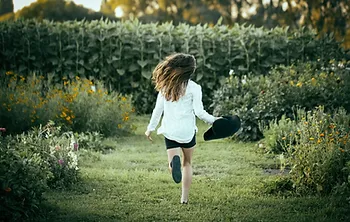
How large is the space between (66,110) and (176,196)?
4.54 m

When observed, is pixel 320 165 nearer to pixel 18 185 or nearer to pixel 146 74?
pixel 18 185

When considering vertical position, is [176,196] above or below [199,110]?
below

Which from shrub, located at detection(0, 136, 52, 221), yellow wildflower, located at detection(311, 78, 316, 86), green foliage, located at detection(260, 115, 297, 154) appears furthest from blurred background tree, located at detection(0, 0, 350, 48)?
shrub, located at detection(0, 136, 52, 221)

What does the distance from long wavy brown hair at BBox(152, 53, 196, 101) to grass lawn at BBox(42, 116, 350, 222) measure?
1.09 metres

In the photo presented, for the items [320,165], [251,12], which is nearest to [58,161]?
[320,165]

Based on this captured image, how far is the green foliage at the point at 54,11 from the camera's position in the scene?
96.4 feet

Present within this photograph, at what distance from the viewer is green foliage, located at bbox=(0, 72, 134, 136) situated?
1076 cm

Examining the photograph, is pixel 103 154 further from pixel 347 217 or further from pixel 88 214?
pixel 347 217

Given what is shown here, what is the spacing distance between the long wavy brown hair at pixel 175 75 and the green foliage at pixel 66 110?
4.23m

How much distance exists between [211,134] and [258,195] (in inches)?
35.7

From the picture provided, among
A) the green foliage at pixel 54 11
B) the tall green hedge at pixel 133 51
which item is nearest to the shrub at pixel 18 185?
the tall green hedge at pixel 133 51

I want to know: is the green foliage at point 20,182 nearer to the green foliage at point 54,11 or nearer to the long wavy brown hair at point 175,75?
the long wavy brown hair at point 175,75

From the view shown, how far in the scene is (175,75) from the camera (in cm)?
639

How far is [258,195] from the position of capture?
688 centimetres
